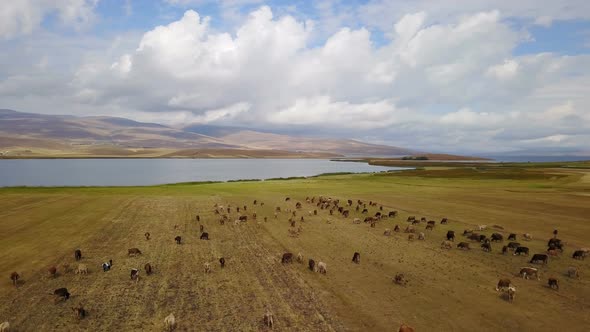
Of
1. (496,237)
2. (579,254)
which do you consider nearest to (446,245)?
(496,237)

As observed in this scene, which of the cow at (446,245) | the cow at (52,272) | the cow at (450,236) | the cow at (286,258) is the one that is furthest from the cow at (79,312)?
the cow at (450,236)

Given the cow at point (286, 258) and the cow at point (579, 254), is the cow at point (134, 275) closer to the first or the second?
the cow at point (286, 258)

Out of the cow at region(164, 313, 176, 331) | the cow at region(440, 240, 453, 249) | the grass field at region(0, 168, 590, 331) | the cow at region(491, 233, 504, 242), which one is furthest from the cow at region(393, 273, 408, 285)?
the cow at region(491, 233, 504, 242)

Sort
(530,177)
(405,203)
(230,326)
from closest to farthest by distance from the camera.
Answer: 1. (230,326)
2. (405,203)
3. (530,177)

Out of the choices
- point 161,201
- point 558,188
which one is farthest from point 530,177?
point 161,201

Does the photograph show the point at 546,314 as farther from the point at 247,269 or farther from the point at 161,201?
the point at 161,201
